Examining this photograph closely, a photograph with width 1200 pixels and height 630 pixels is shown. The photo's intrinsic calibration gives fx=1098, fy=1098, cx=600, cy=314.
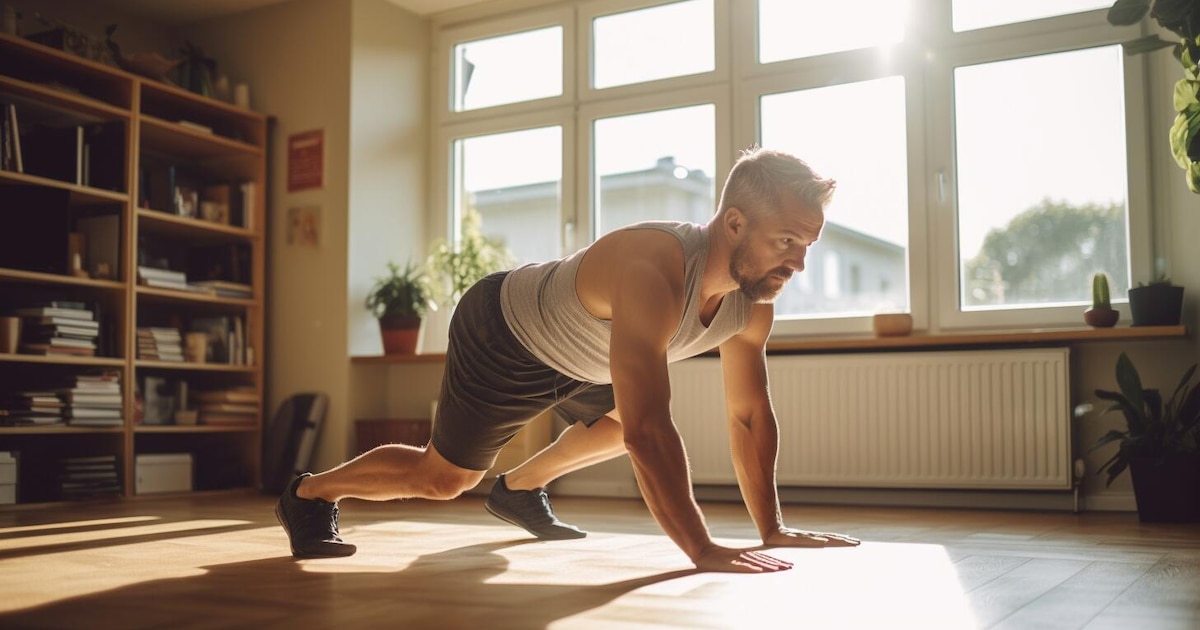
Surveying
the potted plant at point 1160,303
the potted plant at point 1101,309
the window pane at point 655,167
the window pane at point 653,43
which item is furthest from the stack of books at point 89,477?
the potted plant at point 1160,303

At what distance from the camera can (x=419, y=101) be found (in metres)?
5.74

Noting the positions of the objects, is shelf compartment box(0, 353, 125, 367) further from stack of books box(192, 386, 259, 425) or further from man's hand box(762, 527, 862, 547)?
man's hand box(762, 527, 862, 547)

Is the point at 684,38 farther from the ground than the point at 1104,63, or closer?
farther from the ground

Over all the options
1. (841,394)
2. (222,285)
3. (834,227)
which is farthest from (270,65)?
(841,394)

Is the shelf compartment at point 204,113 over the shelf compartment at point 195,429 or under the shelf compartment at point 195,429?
over

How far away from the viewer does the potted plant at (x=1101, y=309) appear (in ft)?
12.9

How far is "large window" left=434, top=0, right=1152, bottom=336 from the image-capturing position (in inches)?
167

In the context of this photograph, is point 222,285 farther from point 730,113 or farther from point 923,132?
point 923,132

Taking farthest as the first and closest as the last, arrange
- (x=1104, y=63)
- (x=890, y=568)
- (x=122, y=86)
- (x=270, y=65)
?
(x=270, y=65) → (x=122, y=86) → (x=1104, y=63) → (x=890, y=568)

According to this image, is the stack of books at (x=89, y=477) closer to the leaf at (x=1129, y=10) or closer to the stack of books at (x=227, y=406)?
the stack of books at (x=227, y=406)

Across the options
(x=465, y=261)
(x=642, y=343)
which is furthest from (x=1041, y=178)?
(x=642, y=343)

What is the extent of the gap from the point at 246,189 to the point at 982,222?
347cm

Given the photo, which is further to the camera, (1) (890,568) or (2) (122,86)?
(2) (122,86)

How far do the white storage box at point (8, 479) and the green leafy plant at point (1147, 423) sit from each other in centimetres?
400
